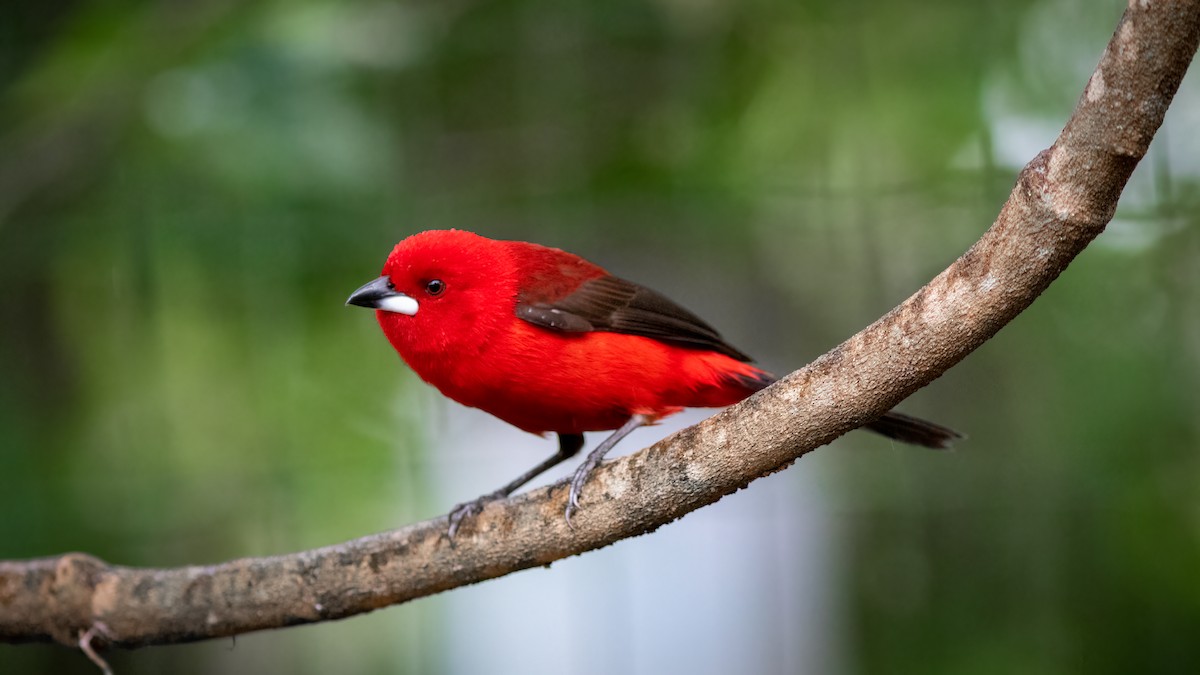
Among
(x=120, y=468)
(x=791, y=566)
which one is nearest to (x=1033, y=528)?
(x=791, y=566)

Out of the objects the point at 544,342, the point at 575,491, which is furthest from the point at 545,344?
the point at 575,491

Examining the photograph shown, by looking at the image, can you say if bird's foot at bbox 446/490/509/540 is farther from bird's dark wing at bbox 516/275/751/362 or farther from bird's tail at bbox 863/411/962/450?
bird's tail at bbox 863/411/962/450

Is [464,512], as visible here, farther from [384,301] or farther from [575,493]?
[384,301]

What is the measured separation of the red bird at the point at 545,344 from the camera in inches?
106

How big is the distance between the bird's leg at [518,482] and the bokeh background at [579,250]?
3.05 ft

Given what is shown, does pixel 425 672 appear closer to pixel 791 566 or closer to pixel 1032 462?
pixel 791 566

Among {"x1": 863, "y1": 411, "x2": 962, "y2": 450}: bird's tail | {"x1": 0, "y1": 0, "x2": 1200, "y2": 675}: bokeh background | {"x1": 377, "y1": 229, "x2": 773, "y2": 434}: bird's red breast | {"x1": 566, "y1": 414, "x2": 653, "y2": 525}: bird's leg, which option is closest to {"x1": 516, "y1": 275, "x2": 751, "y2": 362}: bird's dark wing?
{"x1": 377, "y1": 229, "x2": 773, "y2": 434}: bird's red breast

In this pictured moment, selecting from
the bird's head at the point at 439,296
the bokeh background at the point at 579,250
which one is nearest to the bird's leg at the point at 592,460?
the bird's head at the point at 439,296

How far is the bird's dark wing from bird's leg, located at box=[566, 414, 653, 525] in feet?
0.66

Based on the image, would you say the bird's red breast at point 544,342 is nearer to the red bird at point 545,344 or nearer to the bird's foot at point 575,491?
the red bird at point 545,344

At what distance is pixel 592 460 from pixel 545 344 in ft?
1.14

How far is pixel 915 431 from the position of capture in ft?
8.96

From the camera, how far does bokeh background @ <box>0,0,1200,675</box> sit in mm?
3568

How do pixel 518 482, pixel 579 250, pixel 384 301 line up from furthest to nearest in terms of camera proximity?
pixel 579 250 < pixel 518 482 < pixel 384 301
